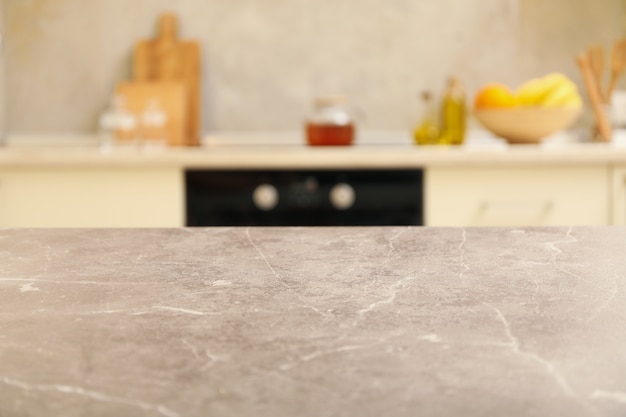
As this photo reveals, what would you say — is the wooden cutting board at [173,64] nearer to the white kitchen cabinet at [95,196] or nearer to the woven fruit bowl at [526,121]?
the white kitchen cabinet at [95,196]

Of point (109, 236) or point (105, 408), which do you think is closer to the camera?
point (105, 408)

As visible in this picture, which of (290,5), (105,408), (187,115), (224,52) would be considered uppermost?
(290,5)

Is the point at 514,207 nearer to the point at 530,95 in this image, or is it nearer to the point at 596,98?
the point at 530,95

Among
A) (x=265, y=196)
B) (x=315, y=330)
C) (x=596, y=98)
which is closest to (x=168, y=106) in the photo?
(x=265, y=196)

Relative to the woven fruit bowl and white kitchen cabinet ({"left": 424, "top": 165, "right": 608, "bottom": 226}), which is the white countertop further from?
the woven fruit bowl

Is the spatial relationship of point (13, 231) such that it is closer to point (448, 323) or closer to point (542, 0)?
point (448, 323)

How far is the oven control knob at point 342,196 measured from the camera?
1757mm

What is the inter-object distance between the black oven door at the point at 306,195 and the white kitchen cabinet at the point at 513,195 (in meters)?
0.05

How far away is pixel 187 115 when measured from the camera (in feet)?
7.55

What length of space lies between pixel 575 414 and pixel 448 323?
121 millimetres

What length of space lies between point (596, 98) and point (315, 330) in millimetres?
1950

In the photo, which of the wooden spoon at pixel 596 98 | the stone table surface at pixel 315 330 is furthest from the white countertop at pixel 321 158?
the stone table surface at pixel 315 330

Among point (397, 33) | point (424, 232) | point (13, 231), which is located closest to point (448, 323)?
Answer: point (424, 232)

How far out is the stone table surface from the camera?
26cm
